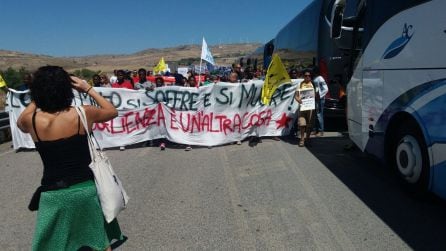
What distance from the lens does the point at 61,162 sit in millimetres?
3115

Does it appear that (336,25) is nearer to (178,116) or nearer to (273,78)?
(273,78)

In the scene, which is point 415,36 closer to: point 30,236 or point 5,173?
point 30,236

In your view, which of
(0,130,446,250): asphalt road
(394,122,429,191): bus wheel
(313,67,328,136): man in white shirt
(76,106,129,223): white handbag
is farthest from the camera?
(313,67,328,136): man in white shirt

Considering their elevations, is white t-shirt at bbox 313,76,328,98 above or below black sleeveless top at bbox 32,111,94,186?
above

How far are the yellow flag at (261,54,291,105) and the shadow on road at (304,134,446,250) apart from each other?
2.20m

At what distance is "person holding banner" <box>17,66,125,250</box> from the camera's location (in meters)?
3.03

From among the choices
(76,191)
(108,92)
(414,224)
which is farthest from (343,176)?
(108,92)

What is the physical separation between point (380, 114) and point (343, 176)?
3.99 ft

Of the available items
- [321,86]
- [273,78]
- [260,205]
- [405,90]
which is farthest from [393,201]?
[321,86]

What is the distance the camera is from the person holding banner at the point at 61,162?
3.03 meters

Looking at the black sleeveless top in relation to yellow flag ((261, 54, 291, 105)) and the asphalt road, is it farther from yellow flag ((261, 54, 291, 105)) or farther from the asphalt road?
yellow flag ((261, 54, 291, 105))

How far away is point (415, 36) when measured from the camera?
491 centimetres

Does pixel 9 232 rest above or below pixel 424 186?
below

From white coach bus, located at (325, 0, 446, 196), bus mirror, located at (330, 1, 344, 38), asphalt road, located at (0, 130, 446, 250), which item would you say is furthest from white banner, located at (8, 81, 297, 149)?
white coach bus, located at (325, 0, 446, 196)
